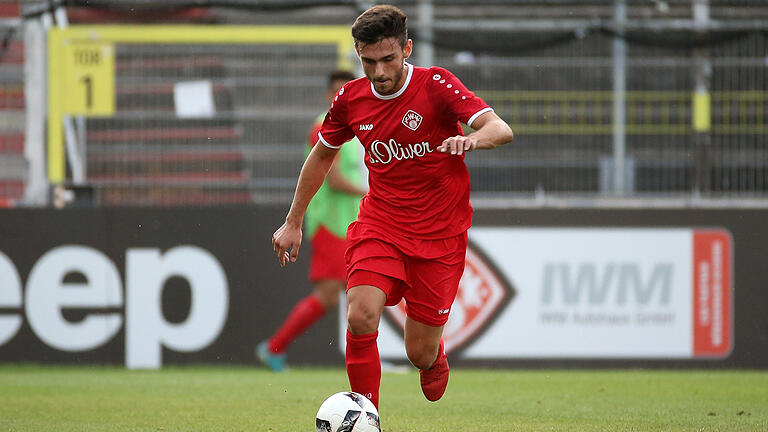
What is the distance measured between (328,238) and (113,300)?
6.23 feet

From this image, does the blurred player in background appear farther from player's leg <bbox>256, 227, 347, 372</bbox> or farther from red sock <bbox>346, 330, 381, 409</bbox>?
red sock <bbox>346, 330, 381, 409</bbox>

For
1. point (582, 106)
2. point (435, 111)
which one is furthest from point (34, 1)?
point (435, 111)

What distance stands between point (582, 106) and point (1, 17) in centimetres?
525

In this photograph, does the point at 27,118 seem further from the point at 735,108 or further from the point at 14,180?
the point at 735,108

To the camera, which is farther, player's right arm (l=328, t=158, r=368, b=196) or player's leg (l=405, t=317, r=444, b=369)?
player's right arm (l=328, t=158, r=368, b=196)

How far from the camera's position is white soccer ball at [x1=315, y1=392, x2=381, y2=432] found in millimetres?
5102

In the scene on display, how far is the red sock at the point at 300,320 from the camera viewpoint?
30.0 ft

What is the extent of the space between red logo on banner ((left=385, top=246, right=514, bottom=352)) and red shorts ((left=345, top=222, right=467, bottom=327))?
3806mm

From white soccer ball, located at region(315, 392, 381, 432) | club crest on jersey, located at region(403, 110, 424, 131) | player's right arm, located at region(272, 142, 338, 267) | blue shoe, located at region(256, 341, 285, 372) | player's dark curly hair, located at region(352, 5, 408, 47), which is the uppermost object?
player's dark curly hair, located at region(352, 5, 408, 47)

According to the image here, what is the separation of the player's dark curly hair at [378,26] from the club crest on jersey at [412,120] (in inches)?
13.7

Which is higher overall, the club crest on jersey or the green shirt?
the club crest on jersey

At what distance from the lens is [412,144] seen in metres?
5.60

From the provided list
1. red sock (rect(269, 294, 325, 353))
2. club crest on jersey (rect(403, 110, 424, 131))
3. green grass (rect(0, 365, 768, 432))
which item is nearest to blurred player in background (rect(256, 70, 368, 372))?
red sock (rect(269, 294, 325, 353))

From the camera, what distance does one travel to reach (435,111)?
5.55 metres
